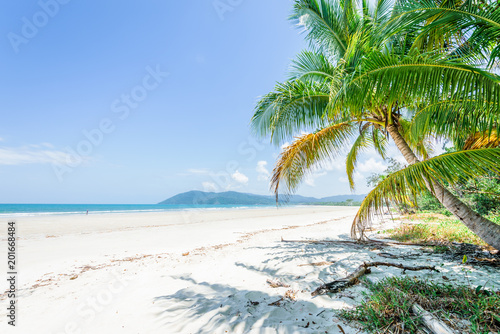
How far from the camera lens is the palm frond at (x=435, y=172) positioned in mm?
2682

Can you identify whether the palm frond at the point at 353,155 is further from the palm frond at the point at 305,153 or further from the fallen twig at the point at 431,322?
the fallen twig at the point at 431,322

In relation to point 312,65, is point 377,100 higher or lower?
lower

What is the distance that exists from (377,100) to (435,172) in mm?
1278

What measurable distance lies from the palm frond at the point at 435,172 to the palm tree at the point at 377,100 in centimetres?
1

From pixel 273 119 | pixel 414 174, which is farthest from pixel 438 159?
pixel 273 119

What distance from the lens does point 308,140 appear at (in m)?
5.05

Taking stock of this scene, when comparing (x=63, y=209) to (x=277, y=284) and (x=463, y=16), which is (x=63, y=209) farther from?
(x=463, y=16)

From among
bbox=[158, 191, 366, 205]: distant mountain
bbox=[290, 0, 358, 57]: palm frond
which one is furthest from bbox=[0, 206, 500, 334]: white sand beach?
bbox=[158, 191, 366, 205]: distant mountain

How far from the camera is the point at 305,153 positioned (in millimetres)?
5281

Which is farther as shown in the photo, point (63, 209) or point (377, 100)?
point (63, 209)

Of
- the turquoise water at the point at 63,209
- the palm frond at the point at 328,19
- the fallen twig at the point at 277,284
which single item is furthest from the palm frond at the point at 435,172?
the turquoise water at the point at 63,209

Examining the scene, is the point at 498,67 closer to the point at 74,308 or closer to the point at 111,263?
the point at 74,308

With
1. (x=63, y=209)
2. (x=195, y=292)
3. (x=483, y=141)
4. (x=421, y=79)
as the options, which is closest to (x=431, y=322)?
(x=421, y=79)

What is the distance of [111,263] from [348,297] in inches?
225
